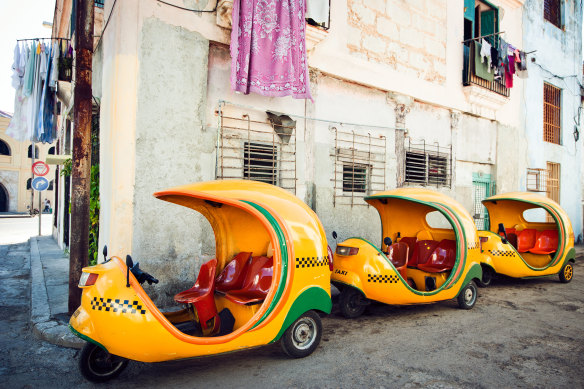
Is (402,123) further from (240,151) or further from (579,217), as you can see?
(579,217)

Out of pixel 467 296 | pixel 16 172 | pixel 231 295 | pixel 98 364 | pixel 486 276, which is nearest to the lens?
pixel 98 364

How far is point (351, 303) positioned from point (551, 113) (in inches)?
535

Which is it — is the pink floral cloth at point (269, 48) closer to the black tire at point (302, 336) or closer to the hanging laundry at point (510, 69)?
the black tire at point (302, 336)

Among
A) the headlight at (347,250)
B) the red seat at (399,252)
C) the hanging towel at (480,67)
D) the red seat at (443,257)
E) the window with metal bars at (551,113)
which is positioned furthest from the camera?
the window with metal bars at (551,113)

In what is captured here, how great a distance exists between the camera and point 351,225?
8516 millimetres

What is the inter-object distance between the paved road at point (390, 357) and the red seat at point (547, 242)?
103 inches

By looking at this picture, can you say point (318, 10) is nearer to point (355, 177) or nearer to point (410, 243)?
point (355, 177)

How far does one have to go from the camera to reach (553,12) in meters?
15.1

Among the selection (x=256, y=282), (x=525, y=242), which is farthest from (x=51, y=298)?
(x=525, y=242)

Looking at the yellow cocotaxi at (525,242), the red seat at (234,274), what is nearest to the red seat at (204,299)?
the red seat at (234,274)

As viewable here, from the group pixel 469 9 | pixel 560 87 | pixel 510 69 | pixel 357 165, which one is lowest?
pixel 357 165

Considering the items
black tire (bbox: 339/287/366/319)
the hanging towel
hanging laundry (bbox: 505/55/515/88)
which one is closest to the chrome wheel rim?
black tire (bbox: 339/287/366/319)

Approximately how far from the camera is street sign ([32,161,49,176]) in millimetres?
13742

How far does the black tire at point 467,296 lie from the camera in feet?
19.1
